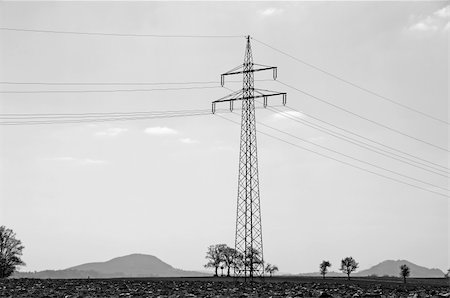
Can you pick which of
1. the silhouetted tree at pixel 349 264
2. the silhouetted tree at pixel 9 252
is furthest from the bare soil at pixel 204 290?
the silhouetted tree at pixel 349 264

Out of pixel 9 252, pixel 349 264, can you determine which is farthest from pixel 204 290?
pixel 349 264

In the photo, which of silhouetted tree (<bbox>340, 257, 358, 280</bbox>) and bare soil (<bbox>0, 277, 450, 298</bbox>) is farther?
silhouetted tree (<bbox>340, 257, 358, 280</bbox>)

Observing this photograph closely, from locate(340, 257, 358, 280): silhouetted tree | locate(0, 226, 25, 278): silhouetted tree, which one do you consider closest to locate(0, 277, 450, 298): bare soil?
locate(0, 226, 25, 278): silhouetted tree

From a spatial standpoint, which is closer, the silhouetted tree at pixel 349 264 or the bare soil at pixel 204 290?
the bare soil at pixel 204 290

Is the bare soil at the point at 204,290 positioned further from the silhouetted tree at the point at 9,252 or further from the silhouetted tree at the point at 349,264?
the silhouetted tree at the point at 349,264

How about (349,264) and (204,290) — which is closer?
(204,290)

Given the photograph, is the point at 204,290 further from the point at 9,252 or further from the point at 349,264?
the point at 349,264

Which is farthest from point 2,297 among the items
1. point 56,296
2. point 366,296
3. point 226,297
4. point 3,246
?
point 3,246

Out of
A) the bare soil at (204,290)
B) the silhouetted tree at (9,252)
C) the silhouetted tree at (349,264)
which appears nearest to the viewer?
the bare soil at (204,290)

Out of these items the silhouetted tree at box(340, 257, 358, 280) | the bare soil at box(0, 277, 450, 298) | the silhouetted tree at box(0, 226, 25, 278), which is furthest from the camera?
the silhouetted tree at box(340, 257, 358, 280)

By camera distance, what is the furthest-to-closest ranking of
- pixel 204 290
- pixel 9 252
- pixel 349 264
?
pixel 349 264 → pixel 9 252 → pixel 204 290

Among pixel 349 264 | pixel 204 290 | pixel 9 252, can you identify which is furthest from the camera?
pixel 349 264

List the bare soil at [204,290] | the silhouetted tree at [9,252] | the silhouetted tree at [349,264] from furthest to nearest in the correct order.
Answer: the silhouetted tree at [349,264] → the silhouetted tree at [9,252] → the bare soil at [204,290]

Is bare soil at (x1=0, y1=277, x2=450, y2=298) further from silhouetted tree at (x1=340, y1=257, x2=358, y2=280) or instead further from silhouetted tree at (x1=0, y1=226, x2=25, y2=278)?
silhouetted tree at (x1=340, y1=257, x2=358, y2=280)
